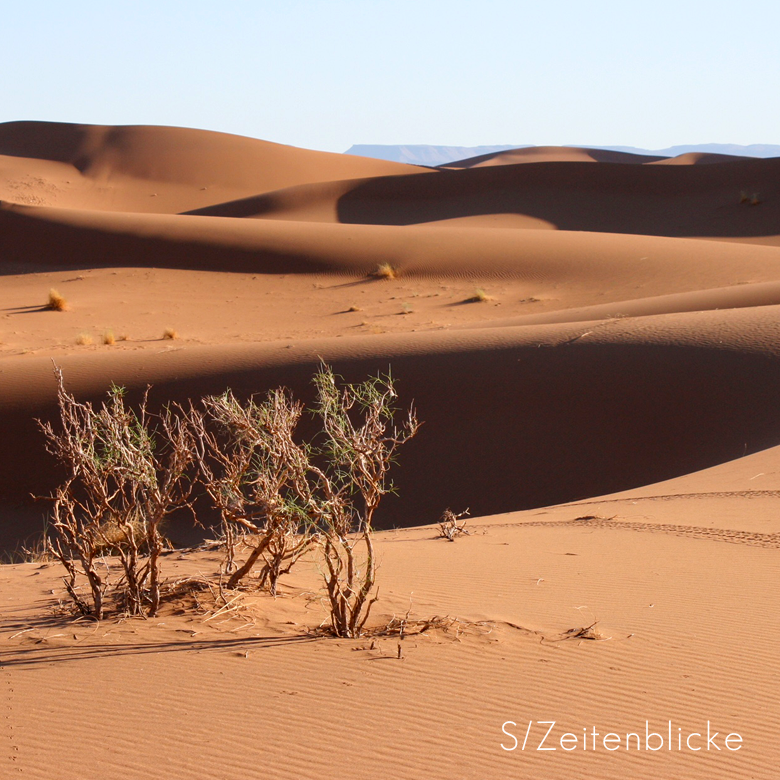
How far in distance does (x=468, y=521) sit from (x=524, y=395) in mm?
3554

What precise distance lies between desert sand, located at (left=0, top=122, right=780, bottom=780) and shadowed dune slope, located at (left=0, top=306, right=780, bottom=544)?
5cm

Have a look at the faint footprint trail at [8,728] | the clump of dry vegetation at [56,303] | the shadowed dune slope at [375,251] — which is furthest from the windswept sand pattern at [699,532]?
the clump of dry vegetation at [56,303]

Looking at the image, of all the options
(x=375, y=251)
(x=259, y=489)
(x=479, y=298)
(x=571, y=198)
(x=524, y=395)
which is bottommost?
(x=524, y=395)

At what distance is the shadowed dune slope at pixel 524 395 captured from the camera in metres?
11.4

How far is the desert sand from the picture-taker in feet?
12.8

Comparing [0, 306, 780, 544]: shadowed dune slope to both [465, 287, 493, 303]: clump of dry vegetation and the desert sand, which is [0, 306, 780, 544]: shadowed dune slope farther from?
[465, 287, 493, 303]: clump of dry vegetation

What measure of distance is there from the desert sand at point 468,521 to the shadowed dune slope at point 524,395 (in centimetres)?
5

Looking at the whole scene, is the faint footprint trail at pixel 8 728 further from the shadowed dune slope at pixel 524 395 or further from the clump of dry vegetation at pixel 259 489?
the shadowed dune slope at pixel 524 395

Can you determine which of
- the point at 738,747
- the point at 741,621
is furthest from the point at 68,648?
the point at 741,621

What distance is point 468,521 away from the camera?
9.71m

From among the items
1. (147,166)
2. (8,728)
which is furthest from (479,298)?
(147,166)

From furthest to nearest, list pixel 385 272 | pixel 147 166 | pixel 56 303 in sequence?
pixel 147 166, pixel 385 272, pixel 56 303

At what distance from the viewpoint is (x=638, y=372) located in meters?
12.7

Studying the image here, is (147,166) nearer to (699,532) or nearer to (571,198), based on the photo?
(571,198)
